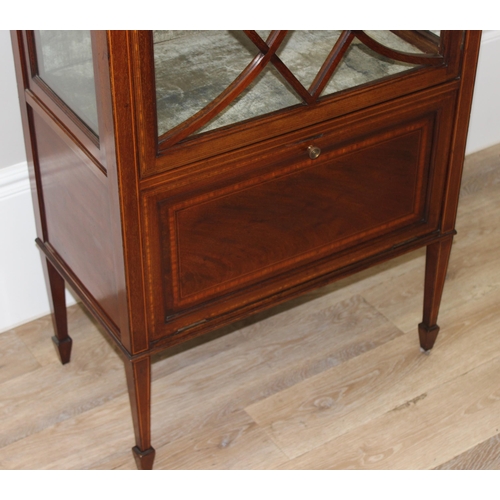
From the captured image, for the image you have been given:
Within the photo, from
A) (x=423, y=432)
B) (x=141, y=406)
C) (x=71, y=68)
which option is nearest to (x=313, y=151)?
(x=71, y=68)

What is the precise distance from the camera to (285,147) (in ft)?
4.17

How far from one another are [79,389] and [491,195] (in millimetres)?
1151

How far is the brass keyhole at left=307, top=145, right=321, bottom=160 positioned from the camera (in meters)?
1.29

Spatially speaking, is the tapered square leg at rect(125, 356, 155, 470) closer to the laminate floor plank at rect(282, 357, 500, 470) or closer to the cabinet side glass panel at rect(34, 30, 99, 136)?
the laminate floor plank at rect(282, 357, 500, 470)

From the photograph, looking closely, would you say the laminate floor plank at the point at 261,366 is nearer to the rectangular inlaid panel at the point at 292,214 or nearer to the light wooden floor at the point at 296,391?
the light wooden floor at the point at 296,391

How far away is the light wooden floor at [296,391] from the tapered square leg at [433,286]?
0.05 metres

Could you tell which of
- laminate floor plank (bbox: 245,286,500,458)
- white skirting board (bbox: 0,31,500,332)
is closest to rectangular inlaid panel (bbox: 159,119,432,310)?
laminate floor plank (bbox: 245,286,500,458)

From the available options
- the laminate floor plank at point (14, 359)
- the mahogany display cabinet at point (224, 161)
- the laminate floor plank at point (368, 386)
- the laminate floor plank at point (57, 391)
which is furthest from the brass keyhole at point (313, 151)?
the laminate floor plank at point (14, 359)

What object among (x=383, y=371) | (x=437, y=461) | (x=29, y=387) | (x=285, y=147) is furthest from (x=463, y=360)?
(x=29, y=387)

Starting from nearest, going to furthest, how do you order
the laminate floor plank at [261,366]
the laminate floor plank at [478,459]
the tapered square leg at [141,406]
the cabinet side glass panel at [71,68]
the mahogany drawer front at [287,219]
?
the cabinet side glass panel at [71,68], the mahogany drawer front at [287,219], the tapered square leg at [141,406], the laminate floor plank at [478,459], the laminate floor plank at [261,366]

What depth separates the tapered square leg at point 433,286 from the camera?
1.61m

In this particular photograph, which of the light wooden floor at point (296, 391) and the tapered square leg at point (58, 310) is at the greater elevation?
the tapered square leg at point (58, 310)
